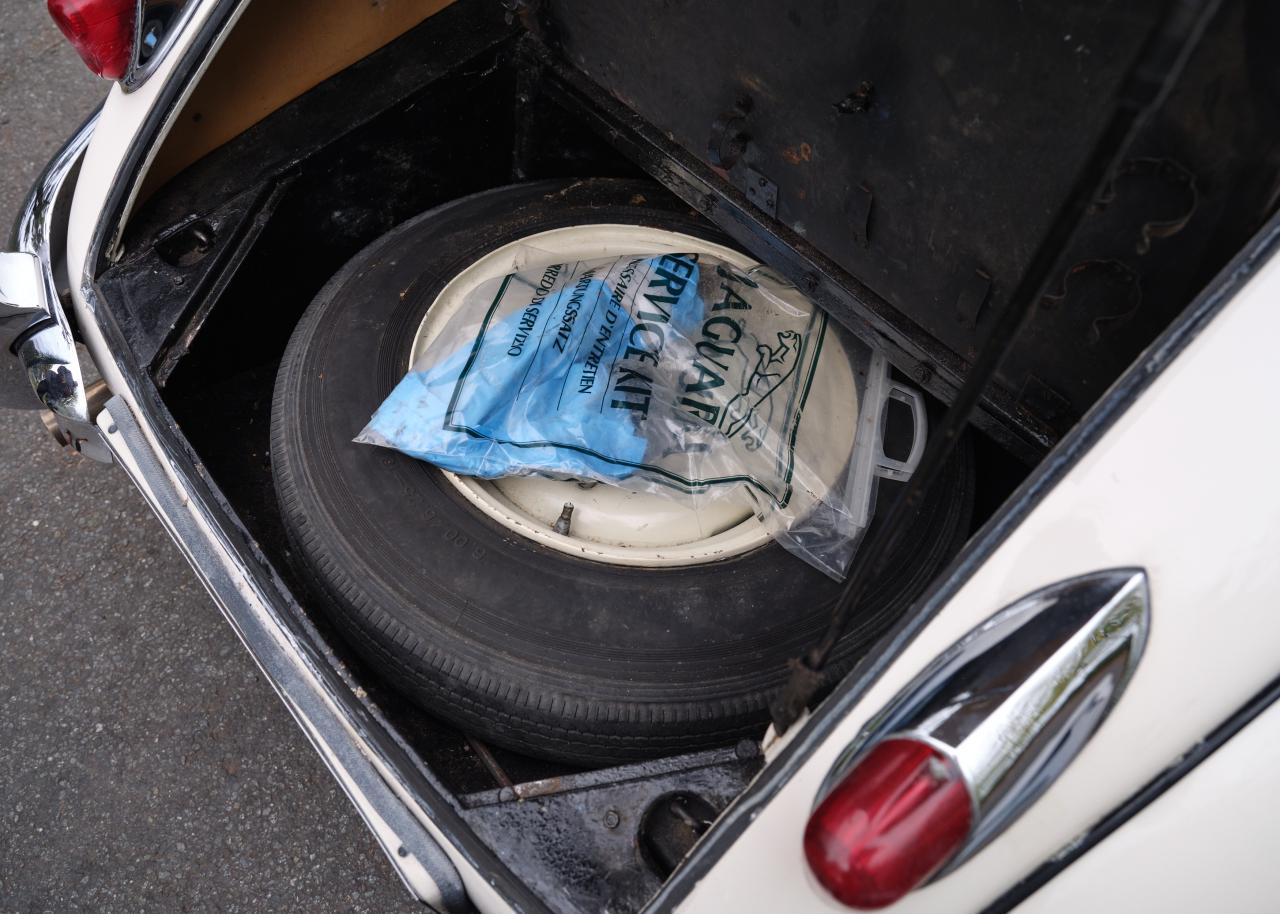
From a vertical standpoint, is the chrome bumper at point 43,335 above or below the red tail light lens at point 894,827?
below

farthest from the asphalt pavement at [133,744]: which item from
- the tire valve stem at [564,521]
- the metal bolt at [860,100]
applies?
the metal bolt at [860,100]

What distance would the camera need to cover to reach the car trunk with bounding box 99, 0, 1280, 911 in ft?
3.53

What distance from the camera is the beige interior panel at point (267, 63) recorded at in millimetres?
1642

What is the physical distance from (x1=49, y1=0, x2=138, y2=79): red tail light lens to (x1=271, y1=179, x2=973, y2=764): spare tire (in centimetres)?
49

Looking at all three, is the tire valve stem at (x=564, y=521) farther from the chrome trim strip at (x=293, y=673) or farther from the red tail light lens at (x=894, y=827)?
the red tail light lens at (x=894, y=827)

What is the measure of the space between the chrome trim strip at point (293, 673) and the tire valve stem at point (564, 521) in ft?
1.26

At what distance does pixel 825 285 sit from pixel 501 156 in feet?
2.58

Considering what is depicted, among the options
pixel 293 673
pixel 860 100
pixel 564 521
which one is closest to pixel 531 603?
pixel 564 521

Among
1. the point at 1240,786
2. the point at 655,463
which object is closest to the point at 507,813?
the point at 655,463

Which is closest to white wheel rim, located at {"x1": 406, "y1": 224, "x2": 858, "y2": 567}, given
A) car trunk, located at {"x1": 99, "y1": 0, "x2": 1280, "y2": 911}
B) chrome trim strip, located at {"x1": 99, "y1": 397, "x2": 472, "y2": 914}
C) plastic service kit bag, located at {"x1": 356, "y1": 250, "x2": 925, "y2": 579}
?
plastic service kit bag, located at {"x1": 356, "y1": 250, "x2": 925, "y2": 579}

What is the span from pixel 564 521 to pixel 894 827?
32.4 inches

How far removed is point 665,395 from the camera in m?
1.59

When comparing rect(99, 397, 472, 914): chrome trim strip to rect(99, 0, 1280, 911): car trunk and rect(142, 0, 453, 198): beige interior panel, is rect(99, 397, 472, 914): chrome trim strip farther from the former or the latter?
rect(142, 0, 453, 198): beige interior panel

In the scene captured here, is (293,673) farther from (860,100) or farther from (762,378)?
(860,100)
